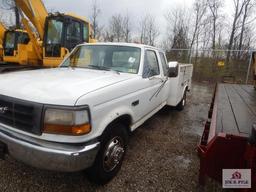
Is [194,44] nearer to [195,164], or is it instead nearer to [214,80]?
[214,80]

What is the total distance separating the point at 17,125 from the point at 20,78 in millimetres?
711

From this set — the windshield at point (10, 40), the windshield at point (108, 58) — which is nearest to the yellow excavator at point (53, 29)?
the windshield at point (10, 40)

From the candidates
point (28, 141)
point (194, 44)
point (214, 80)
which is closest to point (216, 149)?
point (28, 141)

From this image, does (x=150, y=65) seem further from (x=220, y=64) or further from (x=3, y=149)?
(x=220, y=64)

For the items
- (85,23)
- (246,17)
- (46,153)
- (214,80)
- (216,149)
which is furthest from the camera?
(246,17)

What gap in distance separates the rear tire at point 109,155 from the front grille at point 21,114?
0.78 m

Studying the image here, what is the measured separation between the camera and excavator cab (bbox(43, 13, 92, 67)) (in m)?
8.08

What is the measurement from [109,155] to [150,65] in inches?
79.4

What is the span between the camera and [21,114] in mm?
2217

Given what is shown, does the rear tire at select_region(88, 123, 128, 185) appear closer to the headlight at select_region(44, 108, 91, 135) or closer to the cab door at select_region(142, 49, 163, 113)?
the headlight at select_region(44, 108, 91, 135)

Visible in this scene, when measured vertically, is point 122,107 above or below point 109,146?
above

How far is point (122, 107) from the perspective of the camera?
2.79 metres

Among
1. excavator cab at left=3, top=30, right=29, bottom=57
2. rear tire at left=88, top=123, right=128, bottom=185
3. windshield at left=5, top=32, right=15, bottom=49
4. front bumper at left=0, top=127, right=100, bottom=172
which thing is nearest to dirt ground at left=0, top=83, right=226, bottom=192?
rear tire at left=88, top=123, right=128, bottom=185

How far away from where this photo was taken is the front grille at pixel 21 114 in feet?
6.91
